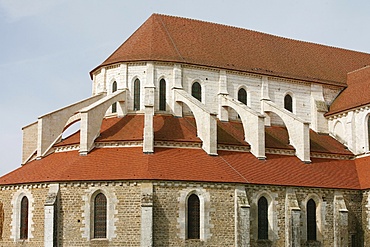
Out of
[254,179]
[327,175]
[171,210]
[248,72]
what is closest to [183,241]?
[171,210]

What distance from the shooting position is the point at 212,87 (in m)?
48.7

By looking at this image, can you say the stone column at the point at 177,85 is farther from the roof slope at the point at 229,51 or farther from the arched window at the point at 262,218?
the arched window at the point at 262,218

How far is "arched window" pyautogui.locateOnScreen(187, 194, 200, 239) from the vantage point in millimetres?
40344

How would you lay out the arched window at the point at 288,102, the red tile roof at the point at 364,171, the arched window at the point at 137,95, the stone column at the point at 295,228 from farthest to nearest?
the arched window at the point at 288,102 → the arched window at the point at 137,95 → the red tile roof at the point at 364,171 → the stone column at the point at 295,228

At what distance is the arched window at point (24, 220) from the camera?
41.9 m

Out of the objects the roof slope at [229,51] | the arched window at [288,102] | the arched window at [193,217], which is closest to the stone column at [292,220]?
the arched window at [193,217]

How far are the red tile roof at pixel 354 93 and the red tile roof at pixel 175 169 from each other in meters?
6.69

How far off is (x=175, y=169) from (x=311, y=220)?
33.7 ft

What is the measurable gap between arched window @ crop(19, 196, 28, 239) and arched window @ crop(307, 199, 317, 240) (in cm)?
1782

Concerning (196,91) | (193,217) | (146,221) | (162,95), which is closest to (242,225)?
(193,217)

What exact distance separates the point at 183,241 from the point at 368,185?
44.7 ft

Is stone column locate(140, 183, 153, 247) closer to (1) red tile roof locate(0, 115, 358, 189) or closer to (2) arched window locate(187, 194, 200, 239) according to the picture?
(1) red tile roof locate(0, 115, 358, 189)

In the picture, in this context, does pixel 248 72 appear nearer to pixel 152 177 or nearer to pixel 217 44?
pixel 217 44

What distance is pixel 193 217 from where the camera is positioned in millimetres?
40531
